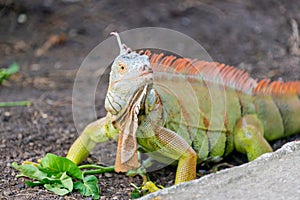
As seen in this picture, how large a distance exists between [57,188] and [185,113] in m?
1.53

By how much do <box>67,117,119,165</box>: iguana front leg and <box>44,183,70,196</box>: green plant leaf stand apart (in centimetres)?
73

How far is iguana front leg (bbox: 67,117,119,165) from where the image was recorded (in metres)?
5.49

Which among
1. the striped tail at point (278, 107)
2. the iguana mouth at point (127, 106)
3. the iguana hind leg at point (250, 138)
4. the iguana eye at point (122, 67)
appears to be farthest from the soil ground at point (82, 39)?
the iguana eye at point (122, 67)

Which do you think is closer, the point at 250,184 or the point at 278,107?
the point at 250,184

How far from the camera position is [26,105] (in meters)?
7.70

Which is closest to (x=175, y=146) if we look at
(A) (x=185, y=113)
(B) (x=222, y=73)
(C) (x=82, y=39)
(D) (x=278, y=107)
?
(A) (x=185, y=113)

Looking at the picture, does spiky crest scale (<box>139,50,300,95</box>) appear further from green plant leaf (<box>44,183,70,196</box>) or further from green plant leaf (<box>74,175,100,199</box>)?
green plant leaf (<box>44,183,70,196</box>)

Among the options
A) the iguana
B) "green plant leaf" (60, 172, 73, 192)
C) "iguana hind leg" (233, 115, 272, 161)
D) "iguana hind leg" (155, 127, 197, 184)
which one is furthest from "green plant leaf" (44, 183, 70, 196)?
"iguana hind leg" (233, 115, 272, 161)

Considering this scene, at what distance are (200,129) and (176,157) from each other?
26.2 inches

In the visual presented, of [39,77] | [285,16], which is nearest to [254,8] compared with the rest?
[285,16]

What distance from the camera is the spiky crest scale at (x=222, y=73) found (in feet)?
19.2

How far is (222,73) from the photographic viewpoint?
636cm

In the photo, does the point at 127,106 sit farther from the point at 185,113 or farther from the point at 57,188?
the point at 185,113

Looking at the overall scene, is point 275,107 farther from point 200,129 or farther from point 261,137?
point 200,129
